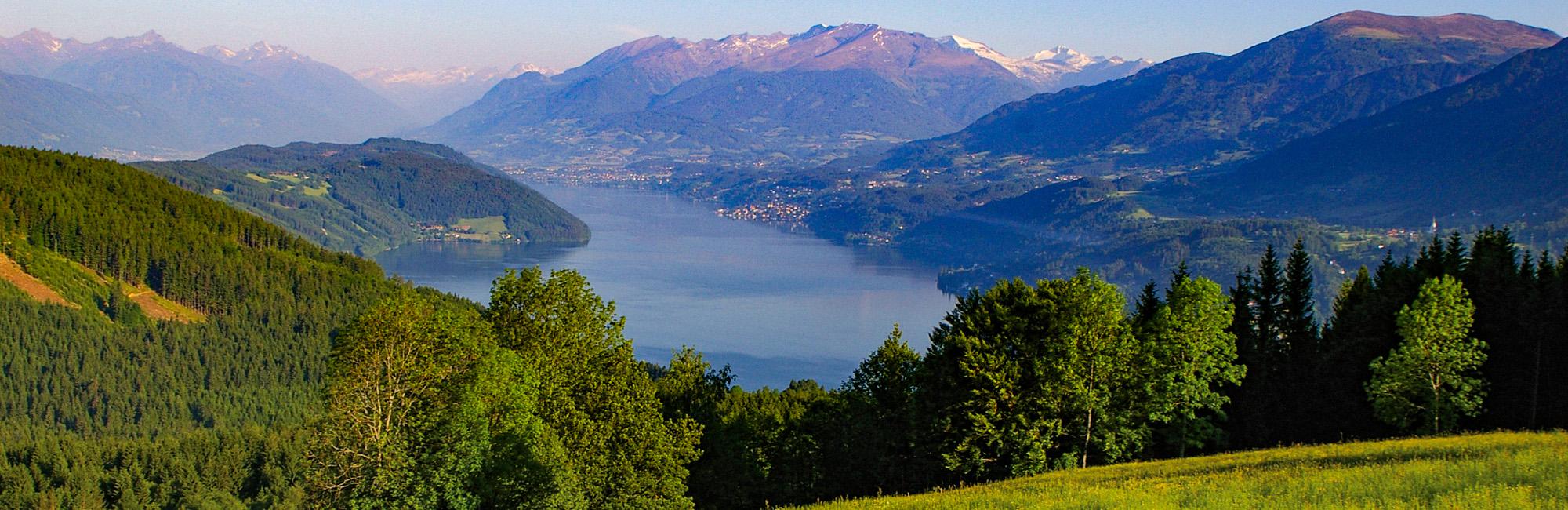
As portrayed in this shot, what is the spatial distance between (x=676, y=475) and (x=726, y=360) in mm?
85860

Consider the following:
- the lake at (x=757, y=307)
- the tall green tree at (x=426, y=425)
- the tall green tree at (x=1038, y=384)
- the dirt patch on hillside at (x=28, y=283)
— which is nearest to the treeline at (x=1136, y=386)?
the tall green tree at (x=1038, y=384)

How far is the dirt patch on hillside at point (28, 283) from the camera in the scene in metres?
87.9

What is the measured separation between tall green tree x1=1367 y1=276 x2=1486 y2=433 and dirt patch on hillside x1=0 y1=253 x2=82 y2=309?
290 feet

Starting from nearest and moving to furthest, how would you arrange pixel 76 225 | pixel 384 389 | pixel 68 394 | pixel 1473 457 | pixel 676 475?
1. pixel 1473 457
2. pixel 384 389
3. pixel 676 475
4. pixel 68 394
5. pixel 76 225

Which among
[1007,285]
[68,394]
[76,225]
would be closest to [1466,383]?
[1007,285]

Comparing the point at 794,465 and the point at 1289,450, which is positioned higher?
the point at 1289,450

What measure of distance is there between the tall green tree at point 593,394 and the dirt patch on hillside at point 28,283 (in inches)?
2930

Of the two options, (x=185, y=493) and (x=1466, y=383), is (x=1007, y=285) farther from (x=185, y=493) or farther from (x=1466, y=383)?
(x=185, y=493)

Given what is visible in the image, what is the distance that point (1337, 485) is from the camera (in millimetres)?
15812

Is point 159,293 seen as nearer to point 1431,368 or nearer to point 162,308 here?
point 162,308

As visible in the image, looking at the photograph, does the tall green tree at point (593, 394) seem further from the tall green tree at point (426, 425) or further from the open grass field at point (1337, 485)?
the open grass field at point (1337, 485)

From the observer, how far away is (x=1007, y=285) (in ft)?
107

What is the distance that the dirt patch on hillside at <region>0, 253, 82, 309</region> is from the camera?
87875 millimetres

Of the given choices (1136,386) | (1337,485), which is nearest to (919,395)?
(1136,386)
